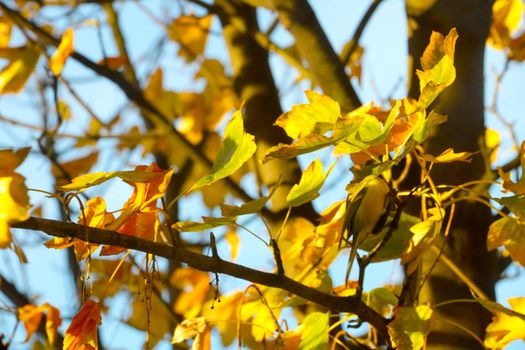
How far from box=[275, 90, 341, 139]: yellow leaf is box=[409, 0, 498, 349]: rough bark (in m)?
0.39

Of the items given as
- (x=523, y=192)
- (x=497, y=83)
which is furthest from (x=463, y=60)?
(x=523, y=192)

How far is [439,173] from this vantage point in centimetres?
80

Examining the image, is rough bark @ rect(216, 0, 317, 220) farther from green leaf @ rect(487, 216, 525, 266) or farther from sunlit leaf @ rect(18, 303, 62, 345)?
green leaf @ rect(487, 216, 525, 266)

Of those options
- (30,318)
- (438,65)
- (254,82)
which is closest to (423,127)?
(438,65)

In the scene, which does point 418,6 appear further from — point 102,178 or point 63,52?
point 102,178

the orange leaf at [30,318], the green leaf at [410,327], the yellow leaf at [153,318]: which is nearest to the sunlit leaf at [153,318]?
the yellow leaf at [153,318]

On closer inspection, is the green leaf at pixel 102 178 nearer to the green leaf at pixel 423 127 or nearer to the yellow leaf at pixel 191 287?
the green leaf at pixel 423 127

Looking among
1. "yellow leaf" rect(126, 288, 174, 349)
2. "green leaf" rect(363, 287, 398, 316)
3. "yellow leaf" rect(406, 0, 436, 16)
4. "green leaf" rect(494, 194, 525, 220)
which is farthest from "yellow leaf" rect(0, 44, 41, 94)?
"green leaf" rect(494, 194, 525, 220)

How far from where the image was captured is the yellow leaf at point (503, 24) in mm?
938

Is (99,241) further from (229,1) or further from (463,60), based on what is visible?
(229,1)

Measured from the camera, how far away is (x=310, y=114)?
416 millimetres

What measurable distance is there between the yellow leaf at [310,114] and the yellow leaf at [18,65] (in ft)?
1.92

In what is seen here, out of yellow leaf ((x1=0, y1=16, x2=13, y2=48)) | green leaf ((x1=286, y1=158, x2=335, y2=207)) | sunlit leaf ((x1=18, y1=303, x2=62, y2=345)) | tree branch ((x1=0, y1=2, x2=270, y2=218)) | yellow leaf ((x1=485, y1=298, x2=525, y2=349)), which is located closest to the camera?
green leaf ((x1=286, y1=158, x2=335, y2=207))

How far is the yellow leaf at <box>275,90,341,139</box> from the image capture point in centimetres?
41
